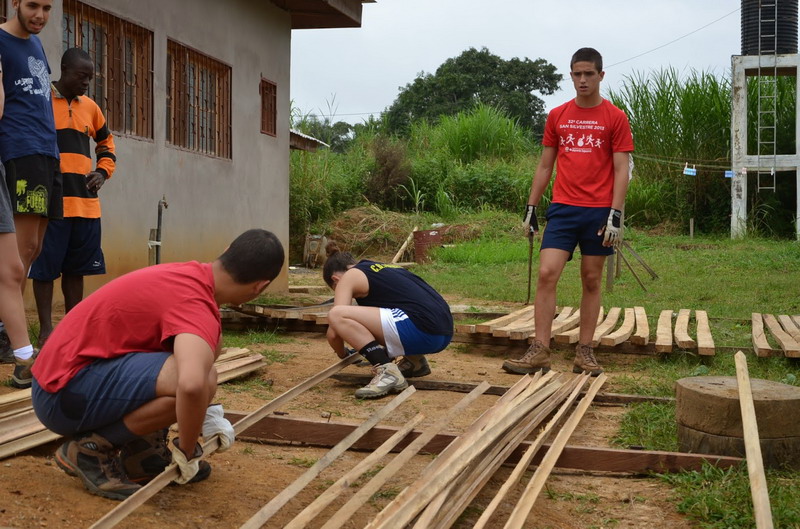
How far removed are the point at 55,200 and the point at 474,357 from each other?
122 inches

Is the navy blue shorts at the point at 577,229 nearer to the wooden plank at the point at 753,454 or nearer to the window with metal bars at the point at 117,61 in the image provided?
the wooden plank at the point at 753,454

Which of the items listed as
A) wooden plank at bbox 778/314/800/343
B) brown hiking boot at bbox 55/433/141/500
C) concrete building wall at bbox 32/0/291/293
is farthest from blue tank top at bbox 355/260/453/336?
concrete building wall at bbox 32/0/291/293

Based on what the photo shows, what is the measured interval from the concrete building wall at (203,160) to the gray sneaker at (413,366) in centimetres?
315

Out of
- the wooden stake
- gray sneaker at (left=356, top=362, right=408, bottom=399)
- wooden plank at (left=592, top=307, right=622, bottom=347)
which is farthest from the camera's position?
the wooden stake

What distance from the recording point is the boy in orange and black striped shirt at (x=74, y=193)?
16.1 feet

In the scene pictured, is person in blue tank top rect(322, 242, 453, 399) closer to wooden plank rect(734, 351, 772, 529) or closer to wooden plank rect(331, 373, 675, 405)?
wooden plank rect(331, 373, 675, 405)

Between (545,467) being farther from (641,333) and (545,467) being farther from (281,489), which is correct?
(641,333)

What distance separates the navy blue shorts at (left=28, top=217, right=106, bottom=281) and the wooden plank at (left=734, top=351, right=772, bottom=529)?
3612mm

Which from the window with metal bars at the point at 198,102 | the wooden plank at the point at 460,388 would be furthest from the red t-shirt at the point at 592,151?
the window with metal bars at the point at 198,102

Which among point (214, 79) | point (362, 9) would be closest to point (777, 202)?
point (362, 9)

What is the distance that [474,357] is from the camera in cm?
634

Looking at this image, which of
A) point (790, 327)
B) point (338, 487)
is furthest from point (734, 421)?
point (790, 327)

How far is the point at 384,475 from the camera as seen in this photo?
112 inches

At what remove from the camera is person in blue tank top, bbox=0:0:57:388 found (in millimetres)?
4180
